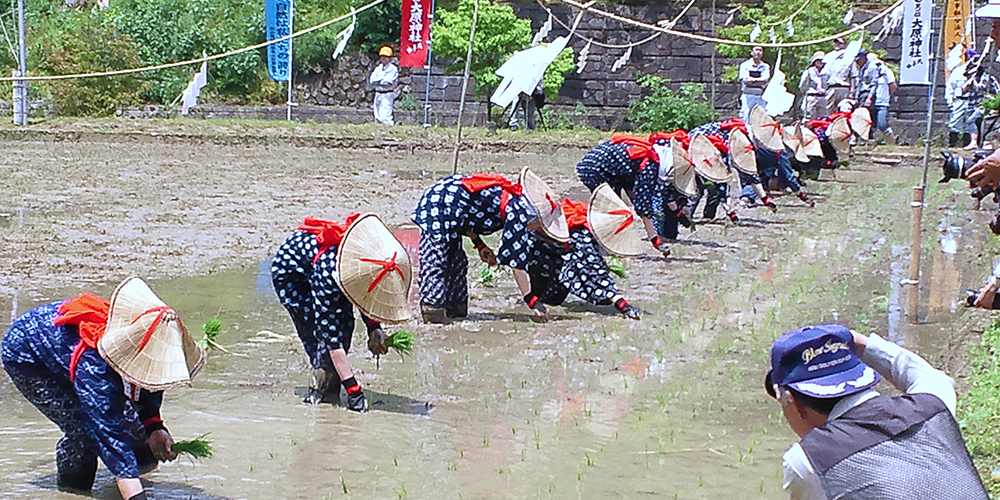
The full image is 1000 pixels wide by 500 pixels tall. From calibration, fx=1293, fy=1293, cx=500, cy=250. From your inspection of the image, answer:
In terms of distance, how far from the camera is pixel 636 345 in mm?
8375

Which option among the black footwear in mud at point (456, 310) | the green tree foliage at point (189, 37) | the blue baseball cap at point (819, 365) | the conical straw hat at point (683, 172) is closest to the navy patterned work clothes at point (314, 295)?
the black footwear in mud at point (456, 310)

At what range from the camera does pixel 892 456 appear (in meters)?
2.84

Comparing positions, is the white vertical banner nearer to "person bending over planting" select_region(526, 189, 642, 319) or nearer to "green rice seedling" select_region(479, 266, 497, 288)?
"green rice seedling" select_region(479, 266, 497, 288)

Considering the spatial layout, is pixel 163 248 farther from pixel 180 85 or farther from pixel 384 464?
pixel 180 85

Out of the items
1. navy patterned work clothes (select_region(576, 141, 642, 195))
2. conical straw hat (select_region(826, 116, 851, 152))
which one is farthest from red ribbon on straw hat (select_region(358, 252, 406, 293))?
conical straw hat (select_region(826, 116, 851, 152))

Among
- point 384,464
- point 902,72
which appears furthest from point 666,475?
point 902,72

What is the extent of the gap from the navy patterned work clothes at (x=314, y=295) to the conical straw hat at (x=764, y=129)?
8.90 metres

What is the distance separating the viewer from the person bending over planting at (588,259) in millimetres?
9203

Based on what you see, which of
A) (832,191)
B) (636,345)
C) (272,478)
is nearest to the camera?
(272,478)

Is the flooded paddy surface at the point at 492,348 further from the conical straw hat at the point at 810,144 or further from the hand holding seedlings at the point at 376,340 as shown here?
the conical straw hat at the point at 810,144

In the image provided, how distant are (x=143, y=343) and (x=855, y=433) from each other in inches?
116

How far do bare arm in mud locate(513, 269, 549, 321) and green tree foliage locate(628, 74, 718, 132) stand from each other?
16.2 metres

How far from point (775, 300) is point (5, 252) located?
647cm

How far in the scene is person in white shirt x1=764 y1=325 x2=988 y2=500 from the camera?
283 cm
